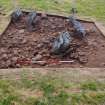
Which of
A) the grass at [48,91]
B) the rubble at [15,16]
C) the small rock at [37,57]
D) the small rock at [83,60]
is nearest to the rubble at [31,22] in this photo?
the rubble at [15,16]

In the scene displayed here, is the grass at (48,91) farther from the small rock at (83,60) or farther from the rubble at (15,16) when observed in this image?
the rubble at (15,16)

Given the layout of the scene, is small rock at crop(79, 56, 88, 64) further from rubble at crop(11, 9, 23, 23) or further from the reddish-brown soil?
rubble at crop(11, 9, 23, 23)

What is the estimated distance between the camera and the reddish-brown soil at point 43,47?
603 cm

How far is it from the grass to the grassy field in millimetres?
4991

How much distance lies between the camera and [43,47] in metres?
6.79

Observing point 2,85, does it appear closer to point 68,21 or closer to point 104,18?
point 68,21

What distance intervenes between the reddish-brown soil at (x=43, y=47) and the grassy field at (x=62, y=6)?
5.34 feet

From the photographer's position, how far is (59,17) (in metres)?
9.55

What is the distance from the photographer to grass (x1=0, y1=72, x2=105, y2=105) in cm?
459

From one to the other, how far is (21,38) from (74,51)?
52.6 inches

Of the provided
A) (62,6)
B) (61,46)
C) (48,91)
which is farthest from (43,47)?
(62,6)

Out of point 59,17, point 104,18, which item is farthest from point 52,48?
point 104,18

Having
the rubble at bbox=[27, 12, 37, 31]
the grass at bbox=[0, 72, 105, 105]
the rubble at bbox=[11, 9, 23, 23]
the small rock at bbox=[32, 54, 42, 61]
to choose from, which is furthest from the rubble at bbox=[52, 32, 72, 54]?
the rubble at bbox=[11, 9, 23, 23]

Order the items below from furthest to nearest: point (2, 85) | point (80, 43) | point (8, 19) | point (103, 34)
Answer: point (8, 19) < point (103, 34) < point (80, 43) < point (2, 85)
